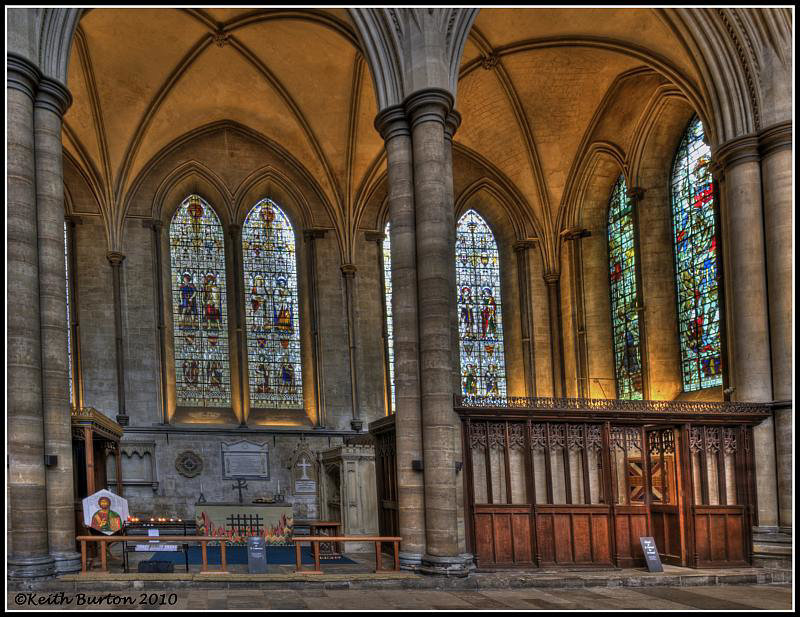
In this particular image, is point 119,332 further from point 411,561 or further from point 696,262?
point 696,262

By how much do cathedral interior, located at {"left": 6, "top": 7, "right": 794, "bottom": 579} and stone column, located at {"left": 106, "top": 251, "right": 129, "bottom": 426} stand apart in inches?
3.0

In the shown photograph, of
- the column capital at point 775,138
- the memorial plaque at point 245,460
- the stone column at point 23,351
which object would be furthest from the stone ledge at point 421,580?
the memorial plaque at point 245,460

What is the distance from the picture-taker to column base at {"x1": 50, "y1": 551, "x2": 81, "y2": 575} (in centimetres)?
1395

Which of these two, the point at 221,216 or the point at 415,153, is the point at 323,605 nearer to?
the point at 415,153

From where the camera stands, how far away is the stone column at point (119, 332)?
24.5 meters

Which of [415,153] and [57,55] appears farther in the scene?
[415,153]

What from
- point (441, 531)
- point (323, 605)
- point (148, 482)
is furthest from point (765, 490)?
point (148, 482)

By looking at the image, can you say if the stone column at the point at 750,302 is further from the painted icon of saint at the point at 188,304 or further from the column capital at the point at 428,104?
the painted icon of saint at the point at 188,304

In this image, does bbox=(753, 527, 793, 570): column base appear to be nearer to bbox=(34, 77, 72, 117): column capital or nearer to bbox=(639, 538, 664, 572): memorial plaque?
bbox=(639, 538, 664, 572): memorial plaque

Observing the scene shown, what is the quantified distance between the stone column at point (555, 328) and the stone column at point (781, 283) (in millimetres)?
9368

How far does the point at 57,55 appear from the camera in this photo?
1539 cm

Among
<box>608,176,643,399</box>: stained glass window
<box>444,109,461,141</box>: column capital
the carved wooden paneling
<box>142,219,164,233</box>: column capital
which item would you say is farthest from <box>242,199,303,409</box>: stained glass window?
the carved wooden paneling

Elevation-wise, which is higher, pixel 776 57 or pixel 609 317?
pixel 776 57

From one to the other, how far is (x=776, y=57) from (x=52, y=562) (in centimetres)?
1609
